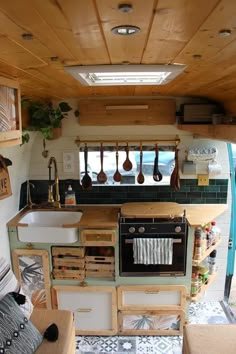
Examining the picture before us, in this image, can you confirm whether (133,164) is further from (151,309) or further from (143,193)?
(151,309)

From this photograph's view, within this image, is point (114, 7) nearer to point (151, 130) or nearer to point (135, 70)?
point (135, 70)

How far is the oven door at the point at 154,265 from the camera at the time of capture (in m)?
2.49

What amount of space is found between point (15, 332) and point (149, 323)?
142cm

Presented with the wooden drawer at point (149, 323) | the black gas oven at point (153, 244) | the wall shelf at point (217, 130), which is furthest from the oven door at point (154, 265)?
the wall shelf at point (217, 130)

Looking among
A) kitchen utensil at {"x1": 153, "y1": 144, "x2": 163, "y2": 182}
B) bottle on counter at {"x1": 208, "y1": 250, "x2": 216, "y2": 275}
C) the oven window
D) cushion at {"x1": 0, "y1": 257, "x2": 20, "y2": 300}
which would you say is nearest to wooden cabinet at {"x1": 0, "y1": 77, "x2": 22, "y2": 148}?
cushion at {"x1": 0, "y1": 257, "x2": 20, "y2": 300}

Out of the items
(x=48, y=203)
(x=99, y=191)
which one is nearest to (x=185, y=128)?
(x=99, y=191)

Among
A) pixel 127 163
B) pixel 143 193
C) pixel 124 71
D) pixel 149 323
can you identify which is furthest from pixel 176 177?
pixel 124 71

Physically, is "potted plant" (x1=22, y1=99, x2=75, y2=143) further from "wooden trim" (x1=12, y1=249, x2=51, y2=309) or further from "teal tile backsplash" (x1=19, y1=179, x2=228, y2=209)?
"wooden trim" (x1=12, y1=249, x2=51, y2=309)

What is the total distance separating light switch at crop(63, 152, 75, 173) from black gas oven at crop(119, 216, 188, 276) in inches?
32.5

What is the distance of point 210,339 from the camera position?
1821 millimetres

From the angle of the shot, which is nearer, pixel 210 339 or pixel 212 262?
pixel 210 339

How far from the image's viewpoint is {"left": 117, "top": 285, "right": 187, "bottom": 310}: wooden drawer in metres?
2.57

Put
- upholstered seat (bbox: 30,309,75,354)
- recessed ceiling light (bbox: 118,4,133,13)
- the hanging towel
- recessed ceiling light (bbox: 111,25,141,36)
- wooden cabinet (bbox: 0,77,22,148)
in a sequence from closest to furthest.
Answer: recessed ceiling light (bbox: 118,4,133,13) → recessed ceiling light (bbox: 111,25,141,36) → wooden cabinet (bbox: 0,77,22,148) → upholstered seat (bbox: 30,309,75,354) → the hanging towel

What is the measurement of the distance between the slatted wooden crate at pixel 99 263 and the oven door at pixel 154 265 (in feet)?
0.31
